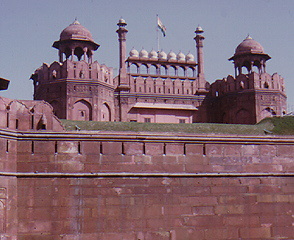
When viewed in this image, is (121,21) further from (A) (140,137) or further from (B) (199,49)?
(A) (140,137)

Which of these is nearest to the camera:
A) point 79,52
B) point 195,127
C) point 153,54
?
point 195,127

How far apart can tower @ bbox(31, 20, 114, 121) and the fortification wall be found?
33.4ft

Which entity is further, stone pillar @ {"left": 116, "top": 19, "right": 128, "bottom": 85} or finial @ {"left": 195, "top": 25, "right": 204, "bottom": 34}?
finial @ {"left": 195, "top": 25, "right": 204, "bottom": 34}

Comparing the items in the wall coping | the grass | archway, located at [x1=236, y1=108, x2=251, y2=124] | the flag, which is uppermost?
the flag

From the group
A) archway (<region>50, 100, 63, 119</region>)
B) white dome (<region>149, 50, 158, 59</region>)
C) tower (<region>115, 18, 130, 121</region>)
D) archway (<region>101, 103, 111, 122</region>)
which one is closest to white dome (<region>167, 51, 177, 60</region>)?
white dome (<region>149, 50, 158, 59</region>)

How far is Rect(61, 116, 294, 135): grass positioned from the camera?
16219 mm

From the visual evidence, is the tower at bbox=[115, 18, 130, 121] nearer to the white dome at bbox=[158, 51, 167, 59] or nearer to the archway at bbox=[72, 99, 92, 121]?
the archway at bbox=[72, 99, 92, 121]

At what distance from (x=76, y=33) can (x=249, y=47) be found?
8544 mm

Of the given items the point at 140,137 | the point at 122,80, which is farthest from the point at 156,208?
the point at 122,80

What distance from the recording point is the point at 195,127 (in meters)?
17.2

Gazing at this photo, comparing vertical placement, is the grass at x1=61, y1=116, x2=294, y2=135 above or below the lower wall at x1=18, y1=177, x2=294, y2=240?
above

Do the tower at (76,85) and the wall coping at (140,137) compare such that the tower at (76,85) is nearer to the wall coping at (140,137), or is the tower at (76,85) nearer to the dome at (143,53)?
the dome at (143,53)

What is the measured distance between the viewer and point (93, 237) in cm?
1141

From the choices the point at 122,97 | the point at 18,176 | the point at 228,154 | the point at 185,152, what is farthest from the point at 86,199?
the point at 122,97
